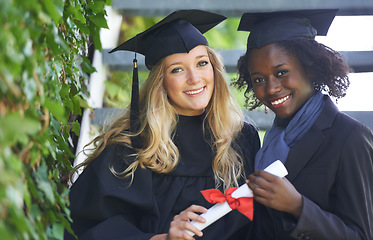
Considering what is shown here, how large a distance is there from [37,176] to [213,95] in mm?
1796

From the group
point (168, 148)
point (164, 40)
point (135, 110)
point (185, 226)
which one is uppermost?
point (164, 40)

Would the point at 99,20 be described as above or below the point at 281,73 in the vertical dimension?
above

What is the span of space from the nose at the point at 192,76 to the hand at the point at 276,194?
823mm

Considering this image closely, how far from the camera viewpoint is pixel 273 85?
2826mm

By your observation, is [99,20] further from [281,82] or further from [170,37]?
[281,82]

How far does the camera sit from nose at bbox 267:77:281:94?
111 inches

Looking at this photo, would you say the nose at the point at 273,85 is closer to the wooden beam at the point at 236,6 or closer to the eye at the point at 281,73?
the eye at the point at 281,73

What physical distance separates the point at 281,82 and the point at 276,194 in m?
0.76

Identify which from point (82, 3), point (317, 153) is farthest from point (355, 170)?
point (82, 3)

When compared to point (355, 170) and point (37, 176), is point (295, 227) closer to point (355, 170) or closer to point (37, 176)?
point (355, 170)

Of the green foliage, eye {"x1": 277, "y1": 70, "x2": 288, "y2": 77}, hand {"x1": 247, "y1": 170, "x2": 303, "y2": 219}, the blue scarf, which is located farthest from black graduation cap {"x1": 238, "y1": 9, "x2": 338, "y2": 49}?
the green foliage

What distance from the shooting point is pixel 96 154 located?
294 centimetres

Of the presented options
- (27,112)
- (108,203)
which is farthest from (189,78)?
(27,112)

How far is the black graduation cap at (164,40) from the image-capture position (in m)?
3.00
